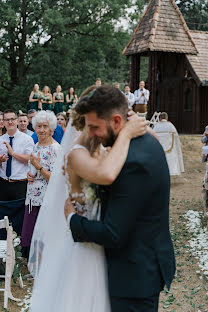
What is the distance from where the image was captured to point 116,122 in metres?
2.13

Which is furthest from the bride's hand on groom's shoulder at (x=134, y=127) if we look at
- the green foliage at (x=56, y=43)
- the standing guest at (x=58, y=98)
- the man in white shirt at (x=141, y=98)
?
the green foliage at (x=56, y=43)

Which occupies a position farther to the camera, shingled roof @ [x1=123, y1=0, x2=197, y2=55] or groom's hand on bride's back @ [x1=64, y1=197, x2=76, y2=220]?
shingled roof @ [x1=123, y1=0, x2=197, y2=55]

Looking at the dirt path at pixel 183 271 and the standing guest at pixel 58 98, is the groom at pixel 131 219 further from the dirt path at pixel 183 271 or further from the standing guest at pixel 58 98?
the standing guest at pixel 58 98

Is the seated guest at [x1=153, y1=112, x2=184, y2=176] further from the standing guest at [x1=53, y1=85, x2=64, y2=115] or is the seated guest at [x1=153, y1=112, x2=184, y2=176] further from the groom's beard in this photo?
the groom's beard

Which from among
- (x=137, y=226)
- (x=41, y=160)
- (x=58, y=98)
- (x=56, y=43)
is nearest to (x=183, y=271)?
(x=41, y=160)

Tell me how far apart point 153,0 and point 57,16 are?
21.5 ft

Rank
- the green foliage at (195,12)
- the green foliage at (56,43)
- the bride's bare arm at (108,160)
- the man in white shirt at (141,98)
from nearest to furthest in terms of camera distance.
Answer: the bride's bare arm at (108,160), the man in white shirt at (141,98), the green foliage at (56,43), the green foliage at (195,12)

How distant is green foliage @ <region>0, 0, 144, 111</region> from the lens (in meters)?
26.9

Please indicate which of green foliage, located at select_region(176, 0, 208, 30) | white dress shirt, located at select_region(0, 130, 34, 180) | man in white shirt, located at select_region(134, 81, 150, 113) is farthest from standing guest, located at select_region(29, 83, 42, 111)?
green foliage, located at select_region(176, 0, 208, 30)

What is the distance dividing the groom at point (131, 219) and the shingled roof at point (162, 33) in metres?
18.6

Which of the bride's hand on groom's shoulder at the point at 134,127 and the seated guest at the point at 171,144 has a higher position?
the bride's hand on groom's shoulder at the point at 134,127

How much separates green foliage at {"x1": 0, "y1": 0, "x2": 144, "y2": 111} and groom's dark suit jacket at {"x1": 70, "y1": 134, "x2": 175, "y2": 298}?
969 inches

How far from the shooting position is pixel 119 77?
31562 mm

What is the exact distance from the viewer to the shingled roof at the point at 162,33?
67.3 feet
